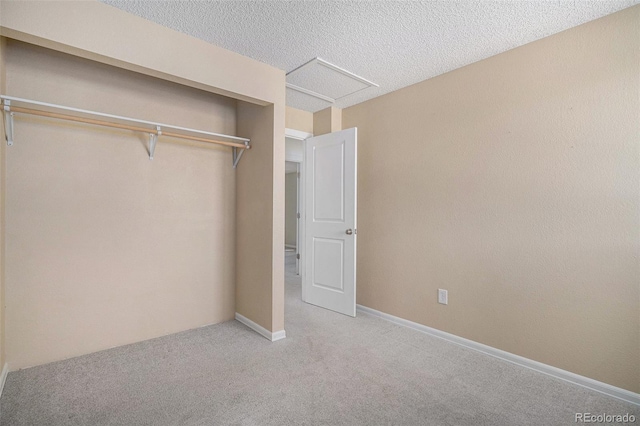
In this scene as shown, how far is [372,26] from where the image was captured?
82.5 inches

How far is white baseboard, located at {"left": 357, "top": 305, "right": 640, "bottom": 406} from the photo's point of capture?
1.92 m

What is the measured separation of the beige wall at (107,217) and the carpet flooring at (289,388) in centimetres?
28

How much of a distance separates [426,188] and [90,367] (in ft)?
9.93

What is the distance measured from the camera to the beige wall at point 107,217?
2119 mm

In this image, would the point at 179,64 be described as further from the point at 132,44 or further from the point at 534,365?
the point at 534,365

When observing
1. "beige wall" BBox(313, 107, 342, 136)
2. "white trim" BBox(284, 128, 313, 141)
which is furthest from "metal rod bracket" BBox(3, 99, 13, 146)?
"beige wall" BBox(313, 107, 342, 136)

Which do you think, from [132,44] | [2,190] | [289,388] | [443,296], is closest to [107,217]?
[2,190]

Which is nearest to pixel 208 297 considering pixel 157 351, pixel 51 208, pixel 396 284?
pixel 157 351

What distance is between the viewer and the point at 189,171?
2.87 meters

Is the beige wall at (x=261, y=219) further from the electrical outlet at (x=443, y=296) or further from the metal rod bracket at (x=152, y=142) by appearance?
the electrical outlet at (x=443, y=296)

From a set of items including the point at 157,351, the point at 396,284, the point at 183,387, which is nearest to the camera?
the point at 183,387

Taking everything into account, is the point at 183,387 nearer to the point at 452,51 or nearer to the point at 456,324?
the point at 456,324

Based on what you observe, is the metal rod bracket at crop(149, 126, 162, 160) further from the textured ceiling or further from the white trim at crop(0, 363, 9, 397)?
the white trim at crop(0, 363, 9, 397)

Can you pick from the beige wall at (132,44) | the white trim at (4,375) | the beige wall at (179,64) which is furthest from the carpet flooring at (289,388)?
the beige wall at (132,44)
